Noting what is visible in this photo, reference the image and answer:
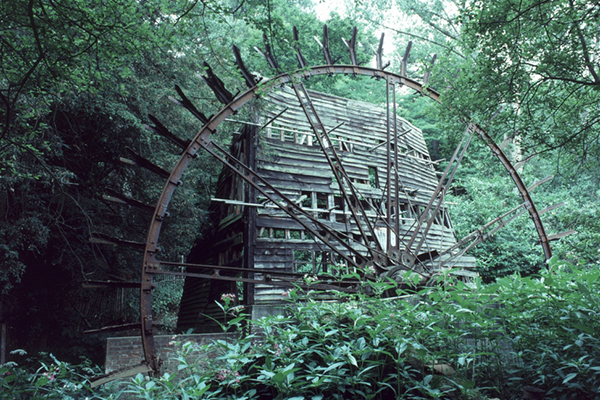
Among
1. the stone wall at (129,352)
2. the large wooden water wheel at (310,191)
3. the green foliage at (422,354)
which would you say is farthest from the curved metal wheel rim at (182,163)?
the green foliage at (422,354)

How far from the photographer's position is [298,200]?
393 inches

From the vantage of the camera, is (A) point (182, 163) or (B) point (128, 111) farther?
(B) point (128, 111)

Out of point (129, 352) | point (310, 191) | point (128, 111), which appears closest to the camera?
point (129, 352)

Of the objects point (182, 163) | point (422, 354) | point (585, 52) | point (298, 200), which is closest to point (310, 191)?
point (298, 200)

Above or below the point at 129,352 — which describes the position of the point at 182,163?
above

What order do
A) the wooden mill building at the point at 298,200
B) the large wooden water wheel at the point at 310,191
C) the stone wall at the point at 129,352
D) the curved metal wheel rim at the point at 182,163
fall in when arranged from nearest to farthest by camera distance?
the curved metal wheel rim at the point at 182,163 < the stone wall at the point at 129,352 < the large wooden water wheel at the point at 310,191 < the wooden mill building at the point at 298,200

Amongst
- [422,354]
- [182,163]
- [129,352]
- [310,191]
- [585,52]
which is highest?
[585,52]

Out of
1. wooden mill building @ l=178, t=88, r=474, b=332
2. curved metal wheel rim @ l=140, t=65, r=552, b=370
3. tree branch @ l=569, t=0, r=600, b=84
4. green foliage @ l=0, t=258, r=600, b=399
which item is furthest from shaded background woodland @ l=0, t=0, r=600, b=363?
green foliage @ l=0, t=258, r=600, b=399

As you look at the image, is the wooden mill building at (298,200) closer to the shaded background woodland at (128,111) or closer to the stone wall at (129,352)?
the shaded background woodland at (128,111)

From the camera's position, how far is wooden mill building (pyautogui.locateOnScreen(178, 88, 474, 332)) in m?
9.22

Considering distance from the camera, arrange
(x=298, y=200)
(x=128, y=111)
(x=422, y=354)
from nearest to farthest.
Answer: (x=422, y=354), (x=128, y=111), (x=298, y=200)

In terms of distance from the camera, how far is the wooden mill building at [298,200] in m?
9.22

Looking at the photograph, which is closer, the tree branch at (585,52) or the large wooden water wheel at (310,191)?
the tree branch at (585,52)

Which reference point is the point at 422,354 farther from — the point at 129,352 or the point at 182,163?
the point at 129,352
